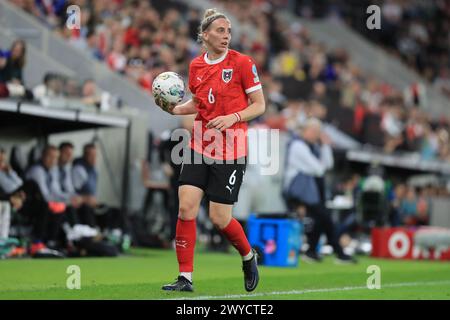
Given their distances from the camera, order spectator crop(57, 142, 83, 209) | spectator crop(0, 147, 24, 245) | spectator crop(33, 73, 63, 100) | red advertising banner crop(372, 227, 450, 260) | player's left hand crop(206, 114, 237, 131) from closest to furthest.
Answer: player's left hand crop(206, 114, 237, 131) → spectator crop(0, 147, 24, 245) → spectator crop(57, 142, 83, 209) → spectator crop(33, 73, 63, 100) → red advertising banner crop(372, 227, 450, 260)

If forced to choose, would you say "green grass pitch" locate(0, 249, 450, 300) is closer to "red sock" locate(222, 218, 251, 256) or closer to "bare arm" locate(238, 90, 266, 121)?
"red sock" locate(222, 218, 251, 256)

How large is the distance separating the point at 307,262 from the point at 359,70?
18360 millimetres

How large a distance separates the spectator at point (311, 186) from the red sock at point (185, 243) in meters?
6.63

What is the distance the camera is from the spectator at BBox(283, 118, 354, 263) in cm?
1538

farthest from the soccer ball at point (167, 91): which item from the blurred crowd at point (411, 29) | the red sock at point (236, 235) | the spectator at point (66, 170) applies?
the blurred crowd at point (411, 29)

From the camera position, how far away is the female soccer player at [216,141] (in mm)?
8797

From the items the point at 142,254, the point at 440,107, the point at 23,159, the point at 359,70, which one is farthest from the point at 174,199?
the point at 440,107

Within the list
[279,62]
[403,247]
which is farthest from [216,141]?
[279,62]

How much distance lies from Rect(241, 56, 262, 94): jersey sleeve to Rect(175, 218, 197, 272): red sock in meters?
1.24

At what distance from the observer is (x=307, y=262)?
50.8 ft

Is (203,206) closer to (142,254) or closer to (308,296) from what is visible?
(142,254)

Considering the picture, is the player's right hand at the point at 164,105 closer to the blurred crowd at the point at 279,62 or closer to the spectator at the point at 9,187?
the spectator at the point at 9,187

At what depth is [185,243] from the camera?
8875 millimetres

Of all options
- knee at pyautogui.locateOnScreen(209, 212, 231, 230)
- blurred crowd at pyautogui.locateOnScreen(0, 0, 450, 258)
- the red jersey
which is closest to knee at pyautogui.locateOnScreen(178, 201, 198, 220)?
knee at pyautogui.locateOnScreen(209, 212, 231, 230)
